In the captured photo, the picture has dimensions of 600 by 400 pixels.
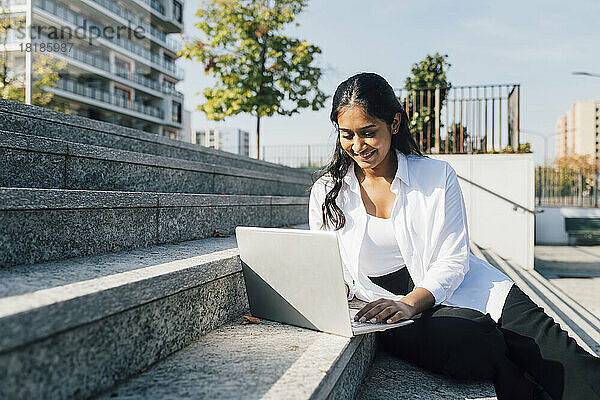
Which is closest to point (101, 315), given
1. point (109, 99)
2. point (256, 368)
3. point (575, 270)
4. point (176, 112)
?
point (256, 368)

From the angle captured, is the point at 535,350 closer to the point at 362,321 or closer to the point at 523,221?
the point at 362,321

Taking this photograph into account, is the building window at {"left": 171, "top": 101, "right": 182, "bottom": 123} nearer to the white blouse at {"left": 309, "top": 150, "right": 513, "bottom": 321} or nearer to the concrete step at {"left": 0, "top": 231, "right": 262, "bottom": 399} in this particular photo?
the white blouse at {"left": 309, "top": 150, "right": 513, "bottom": 321}

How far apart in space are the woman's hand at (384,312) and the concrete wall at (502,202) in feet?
24.4

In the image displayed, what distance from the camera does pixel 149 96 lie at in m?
41.4

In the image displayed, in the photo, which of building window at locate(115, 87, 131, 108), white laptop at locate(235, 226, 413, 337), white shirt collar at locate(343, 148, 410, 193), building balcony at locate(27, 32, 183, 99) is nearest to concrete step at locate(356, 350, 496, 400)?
white laptop at locate(235, 226, 413, 337)

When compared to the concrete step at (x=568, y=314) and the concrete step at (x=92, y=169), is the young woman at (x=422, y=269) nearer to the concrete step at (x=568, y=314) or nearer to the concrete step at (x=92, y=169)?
the concrete step at (x=92, y=169)

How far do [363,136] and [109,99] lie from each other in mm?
37178

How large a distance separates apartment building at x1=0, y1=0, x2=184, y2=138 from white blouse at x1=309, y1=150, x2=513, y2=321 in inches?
1173

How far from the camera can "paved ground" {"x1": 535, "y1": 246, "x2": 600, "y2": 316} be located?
21.3 ft

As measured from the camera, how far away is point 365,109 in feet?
6.80

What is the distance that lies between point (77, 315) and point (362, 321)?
102 cm

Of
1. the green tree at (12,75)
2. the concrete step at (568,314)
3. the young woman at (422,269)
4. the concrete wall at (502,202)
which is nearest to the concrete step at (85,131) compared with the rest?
the young woman at (422,269)

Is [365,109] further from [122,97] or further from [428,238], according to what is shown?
[122,97]

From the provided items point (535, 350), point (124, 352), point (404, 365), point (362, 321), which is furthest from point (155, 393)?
point (535, 350)
